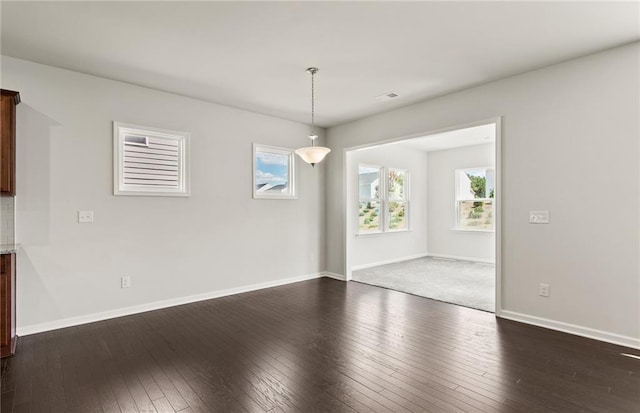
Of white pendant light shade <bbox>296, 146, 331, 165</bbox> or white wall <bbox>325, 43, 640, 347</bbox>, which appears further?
white pendant light shade <bbox>296, 146, 331, 165</bbox>

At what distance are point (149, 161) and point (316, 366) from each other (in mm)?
3419

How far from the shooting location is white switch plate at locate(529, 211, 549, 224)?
3635 mm

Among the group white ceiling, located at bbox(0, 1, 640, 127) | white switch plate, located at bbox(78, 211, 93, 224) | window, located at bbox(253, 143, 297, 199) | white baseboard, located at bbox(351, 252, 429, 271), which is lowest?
white baseboard, located at bbox(351, 252, 429, 271)

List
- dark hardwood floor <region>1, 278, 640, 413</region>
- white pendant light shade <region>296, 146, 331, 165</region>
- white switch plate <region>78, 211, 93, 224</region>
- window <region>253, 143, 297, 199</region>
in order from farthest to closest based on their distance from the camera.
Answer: window <region>253, 143, 297, 199</region>, white pendant light shade <region>296, 146, 331, 165</region>, white switch plate <region>78, 211, 93, 224</region>, dark hardwood floor <region>1, 278, 640, 413</region>

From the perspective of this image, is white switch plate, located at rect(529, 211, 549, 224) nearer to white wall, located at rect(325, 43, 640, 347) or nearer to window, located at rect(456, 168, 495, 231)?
white wall, located at rect(325, 43, 640, 347)

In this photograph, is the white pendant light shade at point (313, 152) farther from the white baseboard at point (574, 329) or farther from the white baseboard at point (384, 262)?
the white baseboard at point (384, 262)

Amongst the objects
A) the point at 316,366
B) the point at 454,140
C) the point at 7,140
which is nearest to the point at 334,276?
the point at 316,366

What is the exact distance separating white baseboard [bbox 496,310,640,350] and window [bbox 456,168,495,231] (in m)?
4.22

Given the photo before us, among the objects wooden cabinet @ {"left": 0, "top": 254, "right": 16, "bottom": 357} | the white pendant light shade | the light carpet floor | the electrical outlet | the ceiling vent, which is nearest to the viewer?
wooden cabinet @ {"left": 0, "top": 254, "right": 16, "bottom": 357}

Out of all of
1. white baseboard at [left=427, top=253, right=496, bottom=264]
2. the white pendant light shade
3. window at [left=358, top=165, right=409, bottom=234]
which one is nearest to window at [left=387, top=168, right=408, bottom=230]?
window at [left=358, top=165, right=409, bottom=234]

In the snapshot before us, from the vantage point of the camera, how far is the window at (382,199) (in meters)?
7.29

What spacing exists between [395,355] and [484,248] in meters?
5.82

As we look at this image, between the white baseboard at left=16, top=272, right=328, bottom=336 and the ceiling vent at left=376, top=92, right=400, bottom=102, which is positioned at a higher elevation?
the ceiling vent at left=376, top=92, right=400, bottom=102

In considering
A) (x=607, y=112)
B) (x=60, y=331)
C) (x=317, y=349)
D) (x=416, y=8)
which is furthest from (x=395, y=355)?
(x=60, y=331)
